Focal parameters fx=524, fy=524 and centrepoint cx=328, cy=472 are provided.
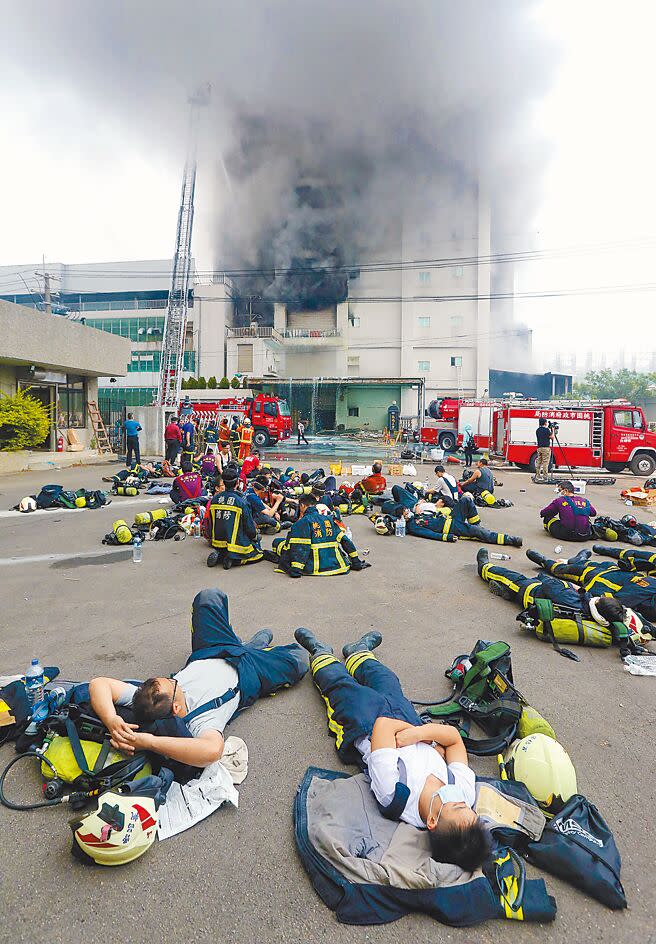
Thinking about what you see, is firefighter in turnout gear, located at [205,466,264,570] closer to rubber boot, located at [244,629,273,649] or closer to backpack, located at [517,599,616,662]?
rubber boot, located at [244,629,273,649]

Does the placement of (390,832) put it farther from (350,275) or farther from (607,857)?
(350,275)

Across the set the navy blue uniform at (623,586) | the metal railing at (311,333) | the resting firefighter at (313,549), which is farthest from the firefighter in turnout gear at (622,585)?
the metal railing at (311,333)

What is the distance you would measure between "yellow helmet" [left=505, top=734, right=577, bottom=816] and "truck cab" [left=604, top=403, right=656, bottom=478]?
18092mm

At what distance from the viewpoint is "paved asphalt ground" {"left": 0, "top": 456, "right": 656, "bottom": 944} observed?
1.96m

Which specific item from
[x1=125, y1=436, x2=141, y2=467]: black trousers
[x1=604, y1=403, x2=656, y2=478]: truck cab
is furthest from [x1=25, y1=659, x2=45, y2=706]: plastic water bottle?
[x1=604, y1=403, x2=656, y2=478]: truck cab

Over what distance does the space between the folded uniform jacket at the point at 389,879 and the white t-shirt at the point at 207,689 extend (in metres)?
0.73

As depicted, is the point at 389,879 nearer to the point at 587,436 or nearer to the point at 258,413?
the point at 587,436

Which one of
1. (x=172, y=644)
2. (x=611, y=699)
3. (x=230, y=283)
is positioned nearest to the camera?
(x=611, y=699)

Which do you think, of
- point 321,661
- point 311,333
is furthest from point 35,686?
point 311,333

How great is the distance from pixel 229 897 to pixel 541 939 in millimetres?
1180

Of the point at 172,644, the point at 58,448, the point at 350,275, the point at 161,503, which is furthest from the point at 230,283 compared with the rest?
the point at 172,644

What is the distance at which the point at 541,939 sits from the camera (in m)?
1.92

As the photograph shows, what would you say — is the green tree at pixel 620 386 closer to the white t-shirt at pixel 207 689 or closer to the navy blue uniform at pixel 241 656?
the navy blue uniform at pixel 241 656

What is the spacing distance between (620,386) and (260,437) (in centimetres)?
5316
